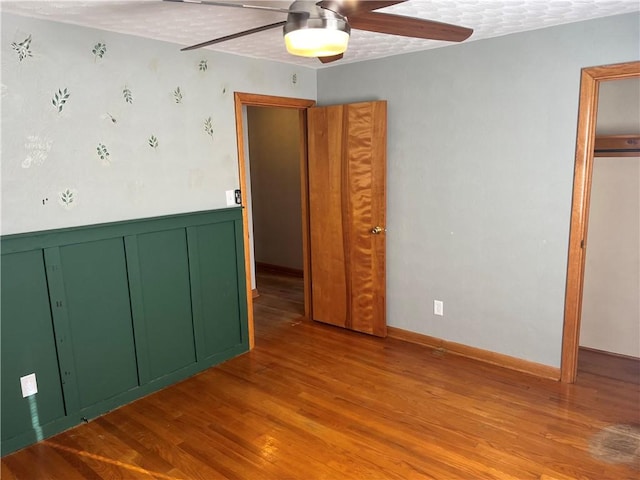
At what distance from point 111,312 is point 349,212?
2010 millimetres

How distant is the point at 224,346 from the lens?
138 inches

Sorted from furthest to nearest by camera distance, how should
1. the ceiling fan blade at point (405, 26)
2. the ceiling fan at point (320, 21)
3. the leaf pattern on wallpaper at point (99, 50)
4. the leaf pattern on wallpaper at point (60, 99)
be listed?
the leaf pattern on wallpaper at point (99, 50) → the leaf pattern on wallpaper at point (60, 99) → the ceiling fan blade at point (405, 26) → the ceiling fan at point (320, 21)

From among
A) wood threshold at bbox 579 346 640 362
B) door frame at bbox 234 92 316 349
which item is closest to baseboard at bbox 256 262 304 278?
door frame at bbox 234 92 316 349

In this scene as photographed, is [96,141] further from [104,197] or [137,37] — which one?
[137,37]

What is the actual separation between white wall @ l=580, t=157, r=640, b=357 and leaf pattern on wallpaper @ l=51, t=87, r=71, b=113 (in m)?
3.60

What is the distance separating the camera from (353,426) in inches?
102

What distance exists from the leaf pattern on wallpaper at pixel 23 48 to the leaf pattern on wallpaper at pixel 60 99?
0.72 ft

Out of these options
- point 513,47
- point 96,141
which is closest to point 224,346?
point 96,141

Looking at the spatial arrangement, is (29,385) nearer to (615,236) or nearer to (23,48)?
(23,48)

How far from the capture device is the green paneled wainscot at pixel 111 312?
7.96 feet

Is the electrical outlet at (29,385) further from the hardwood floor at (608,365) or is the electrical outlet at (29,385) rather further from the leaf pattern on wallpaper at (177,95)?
the hardwood floor at (608,365)

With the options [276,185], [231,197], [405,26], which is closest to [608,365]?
[405,26]

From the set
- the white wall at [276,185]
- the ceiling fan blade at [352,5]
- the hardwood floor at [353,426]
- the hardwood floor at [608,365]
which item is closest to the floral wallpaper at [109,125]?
the hardwood floor at [353,426]

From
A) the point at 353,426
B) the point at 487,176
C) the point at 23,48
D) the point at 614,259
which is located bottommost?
the point at 353,426
